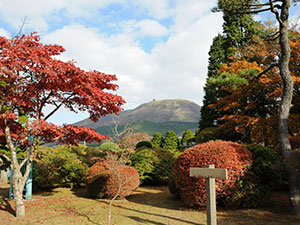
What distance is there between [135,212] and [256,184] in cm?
385

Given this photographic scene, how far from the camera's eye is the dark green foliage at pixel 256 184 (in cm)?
686

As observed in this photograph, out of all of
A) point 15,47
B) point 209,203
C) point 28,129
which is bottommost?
point 209,203

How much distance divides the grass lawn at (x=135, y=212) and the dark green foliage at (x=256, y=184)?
267mm

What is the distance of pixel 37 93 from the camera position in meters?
7.54

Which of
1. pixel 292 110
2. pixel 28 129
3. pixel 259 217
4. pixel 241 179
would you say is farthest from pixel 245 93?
pixel 28 129

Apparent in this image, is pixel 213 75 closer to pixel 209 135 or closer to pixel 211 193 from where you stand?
pixel 209 135

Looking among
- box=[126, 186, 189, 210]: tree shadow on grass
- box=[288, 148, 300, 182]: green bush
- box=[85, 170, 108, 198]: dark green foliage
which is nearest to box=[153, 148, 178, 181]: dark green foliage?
box=[126, 186, 189, 210]: tree shadow on grass

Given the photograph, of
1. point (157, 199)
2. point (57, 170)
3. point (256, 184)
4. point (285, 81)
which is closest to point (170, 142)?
point (57, 170)

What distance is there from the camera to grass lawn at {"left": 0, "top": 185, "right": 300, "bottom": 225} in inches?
238

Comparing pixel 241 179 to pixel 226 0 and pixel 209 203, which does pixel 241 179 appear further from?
pixel 226 0

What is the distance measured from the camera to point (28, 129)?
701cm

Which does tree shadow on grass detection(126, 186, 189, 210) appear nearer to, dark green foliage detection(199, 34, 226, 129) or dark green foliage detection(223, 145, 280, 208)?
dark green foliage detection(223, 145, 280, 208)

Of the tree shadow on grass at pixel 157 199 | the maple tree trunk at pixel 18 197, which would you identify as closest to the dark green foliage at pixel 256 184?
the tree shadow on grass at pixel 157 199

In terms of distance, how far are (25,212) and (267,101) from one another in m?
13.5
